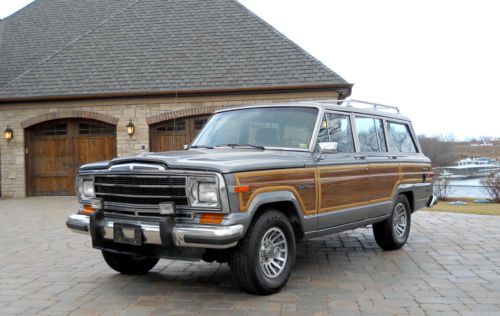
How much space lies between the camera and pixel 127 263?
5.72 m

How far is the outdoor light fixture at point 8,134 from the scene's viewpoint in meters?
16.2

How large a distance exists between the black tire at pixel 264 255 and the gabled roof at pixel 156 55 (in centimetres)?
1041

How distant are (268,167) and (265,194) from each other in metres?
0.28

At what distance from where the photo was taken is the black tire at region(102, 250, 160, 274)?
5.64 meters

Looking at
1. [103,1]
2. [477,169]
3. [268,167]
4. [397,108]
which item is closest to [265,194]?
[268,167]

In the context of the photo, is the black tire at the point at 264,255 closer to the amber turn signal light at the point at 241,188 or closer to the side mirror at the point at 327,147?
the amber turn signal light at the point at 241,188

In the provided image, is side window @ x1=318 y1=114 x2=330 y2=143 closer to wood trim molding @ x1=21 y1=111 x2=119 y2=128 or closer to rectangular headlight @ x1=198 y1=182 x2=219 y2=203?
rectangular headlight @ x1=198 y1=182 x2=219 y2=203

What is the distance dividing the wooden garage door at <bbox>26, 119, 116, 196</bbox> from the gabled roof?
3.96 ft

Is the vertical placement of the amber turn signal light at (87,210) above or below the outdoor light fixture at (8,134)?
below

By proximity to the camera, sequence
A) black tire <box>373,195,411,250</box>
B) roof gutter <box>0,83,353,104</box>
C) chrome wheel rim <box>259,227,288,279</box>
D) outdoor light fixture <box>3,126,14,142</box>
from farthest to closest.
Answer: outdoor light fixture <box>3,126,14,142</box>, roof gutter <box>0,83,353,104</box>, black tire <box>373,195,411,250</box>, chrome wheel rim <box>259,227,288,279</box>

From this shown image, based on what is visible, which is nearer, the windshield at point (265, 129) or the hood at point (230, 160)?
the hood at point (230, 160)

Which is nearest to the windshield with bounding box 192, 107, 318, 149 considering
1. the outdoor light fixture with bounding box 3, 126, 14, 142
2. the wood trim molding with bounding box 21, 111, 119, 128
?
the wood trim molding with bounding box 21, 111, 119, 128

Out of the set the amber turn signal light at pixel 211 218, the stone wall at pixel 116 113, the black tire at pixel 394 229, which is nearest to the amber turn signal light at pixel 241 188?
the amber turn signal light at pixel 211 218

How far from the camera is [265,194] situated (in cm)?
468
